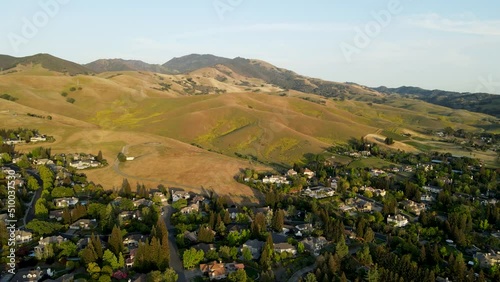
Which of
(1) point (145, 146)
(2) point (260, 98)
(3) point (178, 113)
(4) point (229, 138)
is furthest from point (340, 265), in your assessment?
(2) point (260, 98)

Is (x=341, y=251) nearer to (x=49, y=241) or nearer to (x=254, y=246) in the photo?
(x=254, y=246)

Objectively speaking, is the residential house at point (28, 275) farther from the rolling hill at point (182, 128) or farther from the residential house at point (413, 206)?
the residential house at point (413, 206)

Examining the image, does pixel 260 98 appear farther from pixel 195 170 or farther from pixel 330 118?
pixel 195 170

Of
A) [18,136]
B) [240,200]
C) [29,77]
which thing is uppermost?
[29,77]

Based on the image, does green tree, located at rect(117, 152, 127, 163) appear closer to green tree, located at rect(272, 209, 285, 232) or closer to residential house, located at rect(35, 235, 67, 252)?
residential house, located at rect(35, 235, 67, 252)

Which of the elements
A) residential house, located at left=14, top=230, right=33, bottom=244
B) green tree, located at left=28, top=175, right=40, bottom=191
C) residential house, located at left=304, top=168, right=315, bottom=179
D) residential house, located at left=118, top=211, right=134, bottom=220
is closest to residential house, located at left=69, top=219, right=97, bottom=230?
residential house, located at left=118, top=211, right=134, bottom=220

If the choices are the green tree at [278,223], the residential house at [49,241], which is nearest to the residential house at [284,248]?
the green tree at [278,223]
